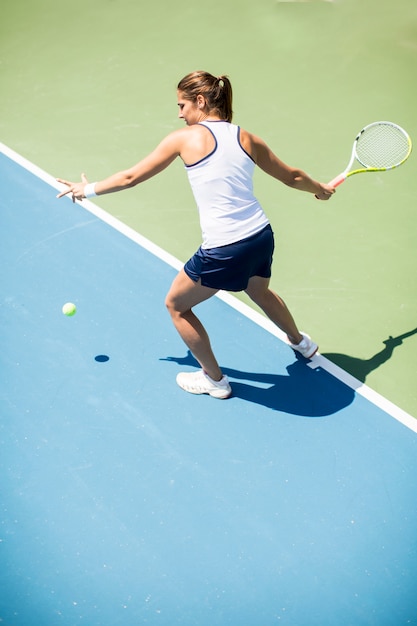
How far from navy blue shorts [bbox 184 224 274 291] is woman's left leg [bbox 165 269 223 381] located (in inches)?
3.3

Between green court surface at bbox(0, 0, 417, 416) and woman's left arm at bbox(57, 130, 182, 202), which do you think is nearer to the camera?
woman's left arm at bbox(57, 130, 182, 202)

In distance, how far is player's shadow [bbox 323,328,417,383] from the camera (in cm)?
543

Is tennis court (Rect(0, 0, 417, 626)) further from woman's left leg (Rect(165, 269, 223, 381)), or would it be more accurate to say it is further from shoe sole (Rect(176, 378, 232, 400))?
woman's left leg (Rect(165, 269, 223, 381))

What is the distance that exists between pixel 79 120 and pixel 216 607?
6.09m

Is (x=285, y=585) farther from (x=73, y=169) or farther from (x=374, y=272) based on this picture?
(x=73, y=169)

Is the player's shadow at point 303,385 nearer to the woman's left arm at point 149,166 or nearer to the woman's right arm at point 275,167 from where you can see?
the woman's right arm at point 275,167

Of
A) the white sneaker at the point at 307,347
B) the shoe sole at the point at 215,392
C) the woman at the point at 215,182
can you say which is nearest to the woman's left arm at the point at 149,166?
the woman at the point at 215,182

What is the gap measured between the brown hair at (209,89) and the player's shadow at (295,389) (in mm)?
1960

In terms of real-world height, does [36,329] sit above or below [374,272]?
below

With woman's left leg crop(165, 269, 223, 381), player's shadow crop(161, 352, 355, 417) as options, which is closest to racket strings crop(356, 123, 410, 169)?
player's shadow crop(161, 352, 355, 417)

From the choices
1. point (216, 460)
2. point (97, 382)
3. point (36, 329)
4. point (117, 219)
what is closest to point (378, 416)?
point (216, 460)

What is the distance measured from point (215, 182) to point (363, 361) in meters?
1.99

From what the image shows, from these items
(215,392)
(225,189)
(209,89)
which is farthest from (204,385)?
(209,89)

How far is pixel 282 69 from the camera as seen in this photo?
366 inches
